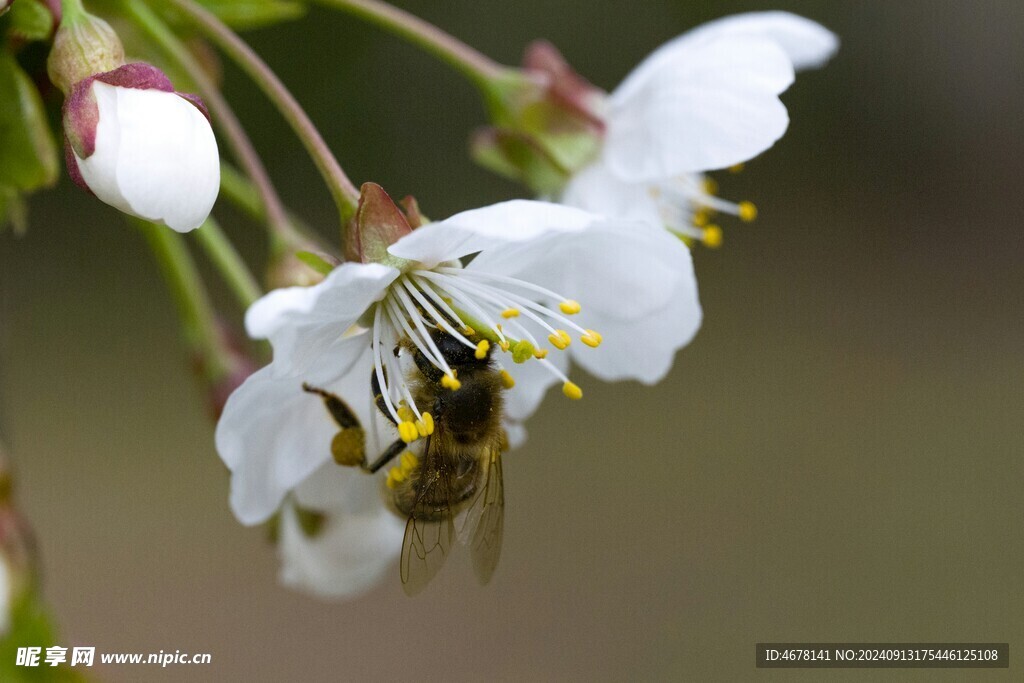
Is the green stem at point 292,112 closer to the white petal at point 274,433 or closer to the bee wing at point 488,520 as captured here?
the white petal at point 274,433

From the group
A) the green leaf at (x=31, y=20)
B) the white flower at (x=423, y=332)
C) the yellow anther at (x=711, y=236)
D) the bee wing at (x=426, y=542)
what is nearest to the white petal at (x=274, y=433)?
the white flower at (x=423, y=332)

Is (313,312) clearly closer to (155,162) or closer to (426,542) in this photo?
(155,162)

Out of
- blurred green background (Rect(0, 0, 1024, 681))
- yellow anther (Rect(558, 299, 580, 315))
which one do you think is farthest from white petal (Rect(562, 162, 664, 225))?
blurred green background (Rect(0, 0, 1024, 681))

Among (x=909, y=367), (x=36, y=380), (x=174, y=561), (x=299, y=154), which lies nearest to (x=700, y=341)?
(x=909, y=367)

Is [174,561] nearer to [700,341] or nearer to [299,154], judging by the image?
[299,154]

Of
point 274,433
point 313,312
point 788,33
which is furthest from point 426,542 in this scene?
point 788,33

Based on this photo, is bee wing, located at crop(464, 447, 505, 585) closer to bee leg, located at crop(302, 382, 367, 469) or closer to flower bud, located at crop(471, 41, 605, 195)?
bee leg, located at crop(302, 382, 367, 469)

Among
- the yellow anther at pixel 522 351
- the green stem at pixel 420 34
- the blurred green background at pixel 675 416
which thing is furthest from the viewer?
the blurred green background at pixel 675 416
